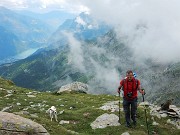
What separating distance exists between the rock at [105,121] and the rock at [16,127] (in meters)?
9.27

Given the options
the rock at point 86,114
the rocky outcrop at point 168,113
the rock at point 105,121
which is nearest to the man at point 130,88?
the rock at point 105,121

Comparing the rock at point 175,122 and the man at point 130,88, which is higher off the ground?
the man at point 130,88

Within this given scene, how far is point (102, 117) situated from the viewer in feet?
92.8

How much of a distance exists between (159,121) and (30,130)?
1572 centimetres

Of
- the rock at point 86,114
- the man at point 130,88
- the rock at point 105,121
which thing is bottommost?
the rock at point 105,121

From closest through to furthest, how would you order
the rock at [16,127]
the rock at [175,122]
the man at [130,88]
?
the rock at [16,127], the man at [130,88], the rock at [175,122]

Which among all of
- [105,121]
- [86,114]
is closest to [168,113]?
[105,121]

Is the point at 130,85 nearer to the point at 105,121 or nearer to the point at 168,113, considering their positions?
the point at 105,121

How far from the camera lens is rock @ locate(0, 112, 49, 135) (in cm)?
1639

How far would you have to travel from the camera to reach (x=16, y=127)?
663 inches

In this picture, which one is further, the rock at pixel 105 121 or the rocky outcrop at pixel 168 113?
the rocky outcrop at pixel 168 113

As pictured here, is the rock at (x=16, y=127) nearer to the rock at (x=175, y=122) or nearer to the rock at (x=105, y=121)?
the rock at (x=105, y=121)

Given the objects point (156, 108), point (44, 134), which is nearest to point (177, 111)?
point (156, 108)

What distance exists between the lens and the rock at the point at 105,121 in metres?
26.4
